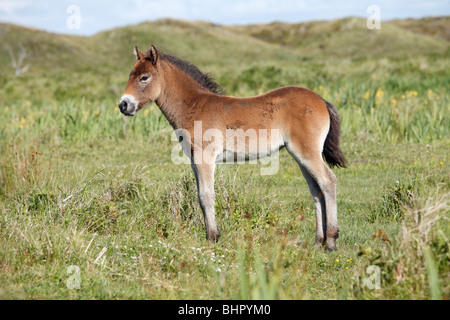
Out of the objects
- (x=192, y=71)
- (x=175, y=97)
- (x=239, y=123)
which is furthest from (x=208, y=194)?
(x=192, y=71)

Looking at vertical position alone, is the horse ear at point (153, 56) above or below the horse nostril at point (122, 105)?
above

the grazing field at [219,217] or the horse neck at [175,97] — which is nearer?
the grazing field at [219,217]

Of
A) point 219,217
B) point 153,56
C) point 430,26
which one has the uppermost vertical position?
point 430,26

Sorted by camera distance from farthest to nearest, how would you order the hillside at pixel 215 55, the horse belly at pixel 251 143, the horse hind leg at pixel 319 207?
the hillside at pixel 215 55 < the horse hind leg at pixel 319 207 < the horse belly at pixel 251 143

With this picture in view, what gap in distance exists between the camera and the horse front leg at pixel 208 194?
19.8 ft

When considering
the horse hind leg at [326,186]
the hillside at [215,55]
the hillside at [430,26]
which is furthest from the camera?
the hillside at [430,26]

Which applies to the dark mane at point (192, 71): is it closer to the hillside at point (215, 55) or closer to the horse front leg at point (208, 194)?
the horse front leg at point (208, 194)

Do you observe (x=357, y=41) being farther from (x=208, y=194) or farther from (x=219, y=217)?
(x=208, y=194)

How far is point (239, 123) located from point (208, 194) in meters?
1.01

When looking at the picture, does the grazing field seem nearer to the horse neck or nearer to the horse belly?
the horse belly

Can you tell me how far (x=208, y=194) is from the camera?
605 centimetres

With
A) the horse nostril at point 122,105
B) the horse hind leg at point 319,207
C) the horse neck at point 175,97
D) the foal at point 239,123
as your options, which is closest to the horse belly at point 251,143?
the foal at point 239,123
